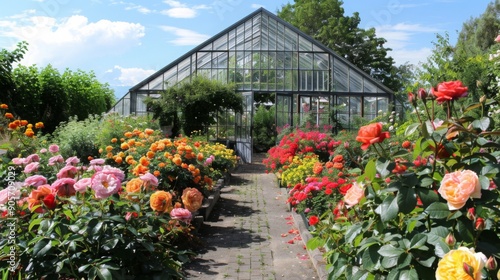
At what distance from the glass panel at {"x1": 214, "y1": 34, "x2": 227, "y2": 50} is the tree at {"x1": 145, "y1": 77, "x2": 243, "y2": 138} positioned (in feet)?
5.64

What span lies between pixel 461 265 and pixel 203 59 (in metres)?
15.0

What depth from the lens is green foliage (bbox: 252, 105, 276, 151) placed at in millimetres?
→ 19078

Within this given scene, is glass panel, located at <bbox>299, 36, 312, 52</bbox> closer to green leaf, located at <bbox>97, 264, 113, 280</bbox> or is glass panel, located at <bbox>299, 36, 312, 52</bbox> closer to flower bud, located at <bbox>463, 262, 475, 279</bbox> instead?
green leaf, located at <bbox>97, 264, 113, 280</bbox>

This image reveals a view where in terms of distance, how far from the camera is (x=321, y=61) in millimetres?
16125

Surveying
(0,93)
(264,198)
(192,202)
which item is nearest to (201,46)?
(0,93)

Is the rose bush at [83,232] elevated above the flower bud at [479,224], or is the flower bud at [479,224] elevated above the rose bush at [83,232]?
the flower bud at [479,224]

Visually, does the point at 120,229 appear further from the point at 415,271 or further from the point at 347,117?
the point at 347,117

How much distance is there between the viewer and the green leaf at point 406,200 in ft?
6.29

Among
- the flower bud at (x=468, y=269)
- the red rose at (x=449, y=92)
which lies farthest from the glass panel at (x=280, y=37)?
the flower bud at (x=468, y=269)

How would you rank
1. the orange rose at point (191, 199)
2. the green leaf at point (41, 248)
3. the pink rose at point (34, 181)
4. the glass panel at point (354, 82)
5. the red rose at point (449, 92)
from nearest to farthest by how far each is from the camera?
1. the red rose at point (449, 92)
2. the green leaf at point (41, 248)
3. the pink rose at point (34, 181)
4. the orange rose at point (191, 199)
5. the glass panel at point (354, 82)

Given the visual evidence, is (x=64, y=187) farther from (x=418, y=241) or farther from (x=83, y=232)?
(x=418, y=241)

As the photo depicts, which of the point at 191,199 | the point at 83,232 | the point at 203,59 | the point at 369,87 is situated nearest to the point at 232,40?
the point at 203,59

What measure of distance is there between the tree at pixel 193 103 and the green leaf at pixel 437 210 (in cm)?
1255

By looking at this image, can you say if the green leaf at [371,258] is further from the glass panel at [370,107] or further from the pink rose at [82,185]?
the glass panel at [370,107]
